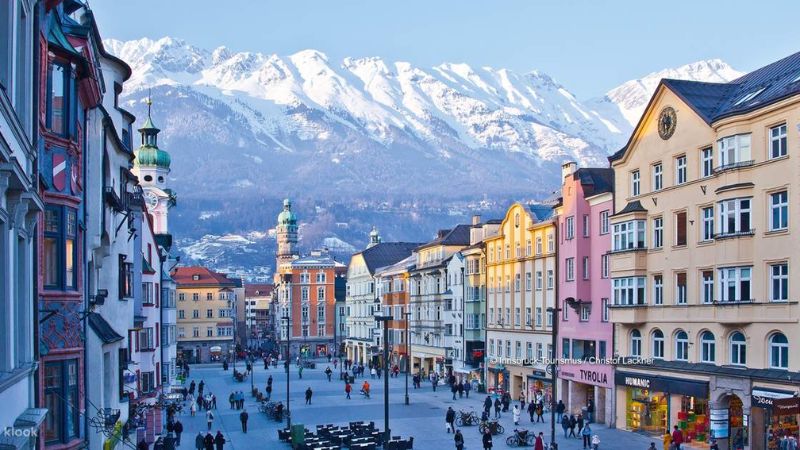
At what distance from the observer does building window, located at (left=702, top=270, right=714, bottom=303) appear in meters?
41.5

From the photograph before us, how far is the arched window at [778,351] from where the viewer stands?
36969mm

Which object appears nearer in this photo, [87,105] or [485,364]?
[87,105]

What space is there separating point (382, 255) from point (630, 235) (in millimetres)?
76042

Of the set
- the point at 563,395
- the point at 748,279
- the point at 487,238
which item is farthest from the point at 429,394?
the point at 748,279

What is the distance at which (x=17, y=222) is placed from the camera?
463 inches

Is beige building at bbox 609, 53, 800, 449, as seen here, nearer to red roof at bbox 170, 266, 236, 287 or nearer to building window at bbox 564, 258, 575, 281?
building window at bbox 564, 258, 575, 281

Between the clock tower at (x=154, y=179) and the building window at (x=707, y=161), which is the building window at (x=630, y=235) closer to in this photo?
the building window at (x=707, y=161)

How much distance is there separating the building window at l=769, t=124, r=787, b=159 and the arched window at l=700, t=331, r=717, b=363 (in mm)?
8625

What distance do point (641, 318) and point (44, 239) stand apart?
36.5 m

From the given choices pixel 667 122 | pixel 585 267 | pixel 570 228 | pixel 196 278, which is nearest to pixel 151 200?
pixel 196 278

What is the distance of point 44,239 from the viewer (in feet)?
51.2

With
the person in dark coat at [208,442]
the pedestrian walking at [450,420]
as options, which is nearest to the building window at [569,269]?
the pedestrian walking at [450,420]

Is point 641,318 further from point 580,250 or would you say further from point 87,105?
point 87,105

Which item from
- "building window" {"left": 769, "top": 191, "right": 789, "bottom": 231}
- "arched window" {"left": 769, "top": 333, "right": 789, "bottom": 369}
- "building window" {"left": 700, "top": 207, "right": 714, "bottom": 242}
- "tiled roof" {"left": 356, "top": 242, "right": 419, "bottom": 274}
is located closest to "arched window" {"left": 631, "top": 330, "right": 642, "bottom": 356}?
"building window" {"left": 700, "top": 207, "right": 714, "bottom": 242}
